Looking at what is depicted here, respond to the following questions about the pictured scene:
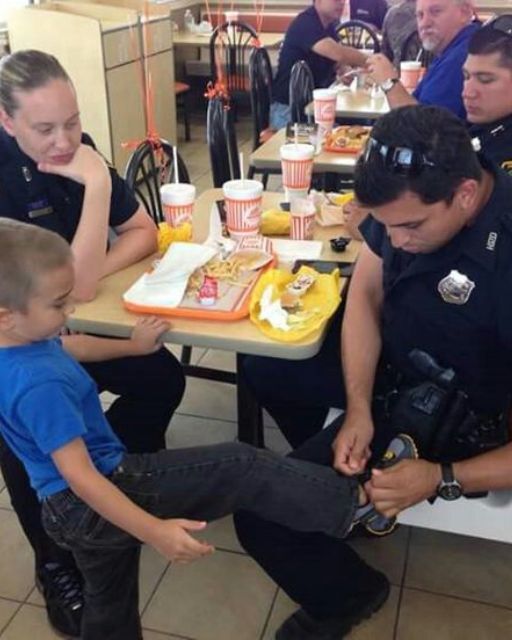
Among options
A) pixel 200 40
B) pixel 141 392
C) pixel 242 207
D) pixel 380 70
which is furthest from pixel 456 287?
pixel 200 40

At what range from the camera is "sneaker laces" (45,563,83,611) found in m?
1.63

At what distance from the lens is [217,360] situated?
2.76 meters

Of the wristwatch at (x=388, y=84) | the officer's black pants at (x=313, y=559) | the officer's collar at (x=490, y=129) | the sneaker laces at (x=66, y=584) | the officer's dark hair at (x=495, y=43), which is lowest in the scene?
the sneaker laces at (x=66, y=584)

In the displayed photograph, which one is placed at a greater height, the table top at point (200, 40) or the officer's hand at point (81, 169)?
the officer's hand at point (81, 169)

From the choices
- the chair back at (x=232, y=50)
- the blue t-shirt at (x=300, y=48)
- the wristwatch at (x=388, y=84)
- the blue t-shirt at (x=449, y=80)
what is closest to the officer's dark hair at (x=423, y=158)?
the blue t-shirt at (x=449, y=80)

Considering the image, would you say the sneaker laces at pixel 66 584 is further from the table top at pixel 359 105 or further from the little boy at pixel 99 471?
the table top at pixel 359 105

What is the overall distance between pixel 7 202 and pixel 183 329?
55cm

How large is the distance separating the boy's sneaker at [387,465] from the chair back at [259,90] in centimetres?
278

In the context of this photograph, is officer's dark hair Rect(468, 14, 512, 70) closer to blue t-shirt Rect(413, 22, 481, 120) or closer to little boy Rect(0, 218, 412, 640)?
blue t-shirt Rect(413, 22, 481, 120)

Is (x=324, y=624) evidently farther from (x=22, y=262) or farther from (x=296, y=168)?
(x=296, y=168)

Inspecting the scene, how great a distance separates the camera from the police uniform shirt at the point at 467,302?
1.35 m

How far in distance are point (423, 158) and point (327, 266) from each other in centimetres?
46

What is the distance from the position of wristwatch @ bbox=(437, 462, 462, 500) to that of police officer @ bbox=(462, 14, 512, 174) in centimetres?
114

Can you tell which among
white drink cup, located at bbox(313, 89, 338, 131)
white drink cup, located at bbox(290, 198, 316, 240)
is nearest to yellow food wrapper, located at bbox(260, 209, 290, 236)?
white drink cup, located at bbox(290, 198, 316, 240)
